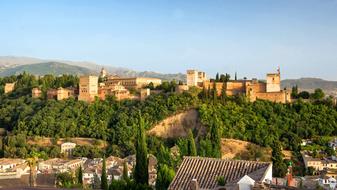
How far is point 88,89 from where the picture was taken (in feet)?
200

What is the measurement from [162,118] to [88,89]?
1072 centimetres

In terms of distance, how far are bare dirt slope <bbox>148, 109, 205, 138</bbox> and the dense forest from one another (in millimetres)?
653

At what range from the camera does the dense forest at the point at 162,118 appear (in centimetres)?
5216

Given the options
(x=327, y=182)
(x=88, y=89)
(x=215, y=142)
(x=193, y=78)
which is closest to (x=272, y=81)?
→ (x=193, y=78)

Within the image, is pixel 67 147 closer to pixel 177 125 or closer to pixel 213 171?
pixel 177 125

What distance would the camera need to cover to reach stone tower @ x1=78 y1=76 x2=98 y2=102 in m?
60.9

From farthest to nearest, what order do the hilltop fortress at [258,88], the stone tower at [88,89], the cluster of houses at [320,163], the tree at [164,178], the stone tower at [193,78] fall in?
the stone tower at [88,89], the stone tower at [193,78], the hilltop fortress at [258,88], the cluster of houses at [320,163], the tree at [164,178]

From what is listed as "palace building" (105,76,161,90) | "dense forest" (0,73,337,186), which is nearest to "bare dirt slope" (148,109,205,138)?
"dense forest" (0,73,337,186)

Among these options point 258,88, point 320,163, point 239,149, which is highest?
point 258,88

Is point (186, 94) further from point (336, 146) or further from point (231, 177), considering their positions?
point (231, 177)

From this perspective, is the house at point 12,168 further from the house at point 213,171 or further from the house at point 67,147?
the house at point 213,171

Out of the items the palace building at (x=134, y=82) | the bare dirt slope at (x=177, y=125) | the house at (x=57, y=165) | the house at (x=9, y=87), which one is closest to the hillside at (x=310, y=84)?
the palace building at (x=134, y=82)

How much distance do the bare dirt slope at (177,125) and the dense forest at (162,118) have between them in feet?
2.14

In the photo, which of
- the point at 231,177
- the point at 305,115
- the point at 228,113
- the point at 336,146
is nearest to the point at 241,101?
the point at 228,113
